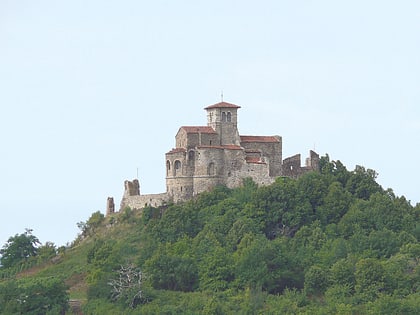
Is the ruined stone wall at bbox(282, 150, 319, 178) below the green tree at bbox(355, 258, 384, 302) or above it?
above

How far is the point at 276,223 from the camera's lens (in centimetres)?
8906

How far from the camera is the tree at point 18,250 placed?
95.4m

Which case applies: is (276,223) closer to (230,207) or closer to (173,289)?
(230,207)

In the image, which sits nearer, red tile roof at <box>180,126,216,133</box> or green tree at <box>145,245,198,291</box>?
green tree at <box>145,245,198,291</box>

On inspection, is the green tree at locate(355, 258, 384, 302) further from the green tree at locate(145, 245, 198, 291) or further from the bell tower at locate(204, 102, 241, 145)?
the bell tower at locate(204, 102, 241, 145)

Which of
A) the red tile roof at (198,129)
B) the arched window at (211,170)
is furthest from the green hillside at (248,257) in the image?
the red tile roof at (198,129)

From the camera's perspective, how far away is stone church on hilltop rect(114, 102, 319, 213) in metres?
90.8

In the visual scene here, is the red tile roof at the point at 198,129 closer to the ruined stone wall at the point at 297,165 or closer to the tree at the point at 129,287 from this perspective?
the ruined stone wall at the point at 297,165

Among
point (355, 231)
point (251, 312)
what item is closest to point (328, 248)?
point (355, 231)

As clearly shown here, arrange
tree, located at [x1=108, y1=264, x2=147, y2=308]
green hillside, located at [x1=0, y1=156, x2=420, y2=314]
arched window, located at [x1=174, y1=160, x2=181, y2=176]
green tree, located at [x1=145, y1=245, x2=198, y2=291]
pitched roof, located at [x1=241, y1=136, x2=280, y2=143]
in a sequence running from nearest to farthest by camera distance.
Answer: green hillside, located at [x1=0, y1=156, x2=420, y2=314]
tree, located at [x1=108, y1=264, x2=147, y2=308]
green tree, located at [x1=145, y1=245, x2=198, y2=291]
arched window, located at [x1=174, y1=160, x2=181, y2=176]
pitched roof, located at [x1=241, y1=136, x2=280, y2=143]

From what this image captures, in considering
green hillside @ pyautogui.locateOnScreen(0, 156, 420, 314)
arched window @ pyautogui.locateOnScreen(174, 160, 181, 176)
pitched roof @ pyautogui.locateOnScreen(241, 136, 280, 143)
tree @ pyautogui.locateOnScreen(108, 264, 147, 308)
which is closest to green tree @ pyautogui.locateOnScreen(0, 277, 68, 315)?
green hillside @ pyautogui.locateOnScreen(0, 156, 420, 314)

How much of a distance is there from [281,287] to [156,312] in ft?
24.3

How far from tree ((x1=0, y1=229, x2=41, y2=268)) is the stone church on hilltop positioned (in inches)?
330

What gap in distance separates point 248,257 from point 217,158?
937 cm
